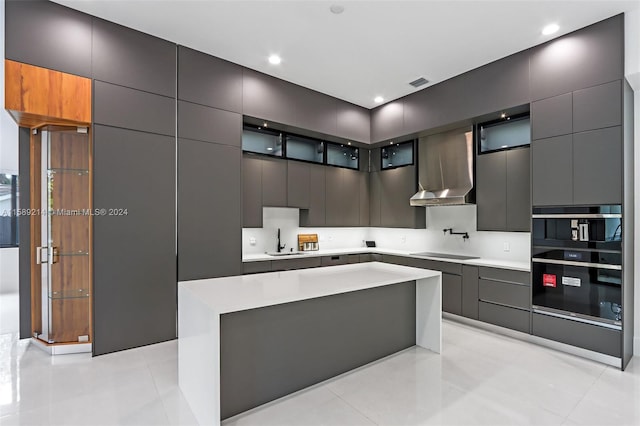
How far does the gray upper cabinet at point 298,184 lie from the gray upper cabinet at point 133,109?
1.77 metres

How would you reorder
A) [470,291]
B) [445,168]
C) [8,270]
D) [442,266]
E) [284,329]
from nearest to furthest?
1. [284,329]
2. [470,291]
3. [442,266]
4. [445,168]
5. [8,270]

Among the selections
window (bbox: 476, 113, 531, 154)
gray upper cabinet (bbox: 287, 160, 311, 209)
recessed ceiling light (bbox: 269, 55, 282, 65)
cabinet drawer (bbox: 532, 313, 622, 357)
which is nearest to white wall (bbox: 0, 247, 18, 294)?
gray upper cabinet (bbox: 287, 160, 311, 209)

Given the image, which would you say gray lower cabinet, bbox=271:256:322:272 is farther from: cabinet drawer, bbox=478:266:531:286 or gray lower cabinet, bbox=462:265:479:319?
cabinet drawer, bbox=478:266:531:286

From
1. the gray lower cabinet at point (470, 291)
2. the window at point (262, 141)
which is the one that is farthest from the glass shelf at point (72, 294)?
the gray lower cabinet at point (470, 291)

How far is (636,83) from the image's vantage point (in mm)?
3039

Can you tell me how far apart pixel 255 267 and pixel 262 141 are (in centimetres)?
178

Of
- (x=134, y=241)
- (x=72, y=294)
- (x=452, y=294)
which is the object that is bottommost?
(x=452, y=294)

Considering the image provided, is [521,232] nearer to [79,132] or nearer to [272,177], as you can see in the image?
[272,177]

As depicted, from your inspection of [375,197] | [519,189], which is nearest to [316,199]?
[375,197]

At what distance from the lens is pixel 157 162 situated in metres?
3.44

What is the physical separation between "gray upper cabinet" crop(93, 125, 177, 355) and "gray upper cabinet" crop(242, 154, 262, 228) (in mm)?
974

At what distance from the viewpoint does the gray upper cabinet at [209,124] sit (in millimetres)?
3615

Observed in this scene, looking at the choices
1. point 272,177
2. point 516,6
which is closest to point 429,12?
point 516,6

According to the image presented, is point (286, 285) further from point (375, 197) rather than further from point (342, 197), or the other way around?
point (375, 197)
